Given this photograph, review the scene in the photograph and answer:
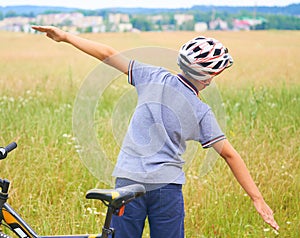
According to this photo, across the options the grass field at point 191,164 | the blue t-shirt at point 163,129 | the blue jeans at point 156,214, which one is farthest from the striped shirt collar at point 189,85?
the grass field at point 191,164

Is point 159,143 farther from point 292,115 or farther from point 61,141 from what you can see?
point 292,115

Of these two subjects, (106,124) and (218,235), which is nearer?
(218,235)

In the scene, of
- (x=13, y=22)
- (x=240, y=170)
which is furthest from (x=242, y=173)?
(x=13, y=22)

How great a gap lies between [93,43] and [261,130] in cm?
272

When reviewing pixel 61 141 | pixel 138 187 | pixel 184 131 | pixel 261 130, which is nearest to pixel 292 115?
pixel 261 130

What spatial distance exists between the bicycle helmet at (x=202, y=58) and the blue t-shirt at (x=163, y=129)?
58 millimetres

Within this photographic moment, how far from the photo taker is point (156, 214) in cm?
239

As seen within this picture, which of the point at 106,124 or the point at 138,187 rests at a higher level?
the point at 138,187

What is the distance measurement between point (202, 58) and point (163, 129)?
297mm

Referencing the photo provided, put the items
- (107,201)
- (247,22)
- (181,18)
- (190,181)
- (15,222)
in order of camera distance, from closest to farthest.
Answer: (107,201) < (15,222) < (190,181) < (247,22) < (181,18)

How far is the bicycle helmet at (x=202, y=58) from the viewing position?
231 cm

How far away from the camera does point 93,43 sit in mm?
2451

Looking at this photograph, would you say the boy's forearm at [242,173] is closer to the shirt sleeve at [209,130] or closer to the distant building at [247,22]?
the shirt sleeve at [209,130]

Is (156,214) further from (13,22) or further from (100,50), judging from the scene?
(13,22)
